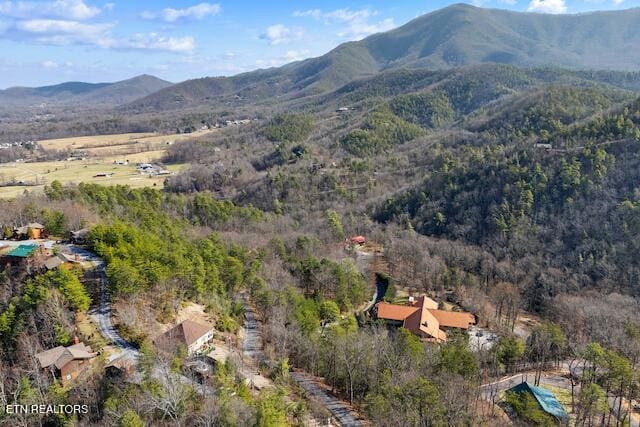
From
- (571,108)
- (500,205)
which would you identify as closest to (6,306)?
(500,205)

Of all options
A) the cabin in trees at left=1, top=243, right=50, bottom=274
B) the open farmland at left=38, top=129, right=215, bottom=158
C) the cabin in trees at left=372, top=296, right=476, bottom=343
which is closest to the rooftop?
the cabin in trees at left=1, top=243, right=50, bottom=274

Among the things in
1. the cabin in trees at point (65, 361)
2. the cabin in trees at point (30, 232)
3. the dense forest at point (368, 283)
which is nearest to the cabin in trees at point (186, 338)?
the dense forest at point (368, 283)

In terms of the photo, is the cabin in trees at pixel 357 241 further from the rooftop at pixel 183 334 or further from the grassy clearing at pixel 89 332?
the grassy clearing at pixel 89 332

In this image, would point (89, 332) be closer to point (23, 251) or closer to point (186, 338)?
point (186, 338)

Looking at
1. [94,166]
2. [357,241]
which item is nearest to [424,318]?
[357,241]

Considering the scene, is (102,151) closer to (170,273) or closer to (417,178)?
(417,178)

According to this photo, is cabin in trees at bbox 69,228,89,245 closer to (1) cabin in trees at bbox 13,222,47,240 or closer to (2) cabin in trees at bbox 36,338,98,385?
(1) cabin in trees at bbox 13,222,47,240
